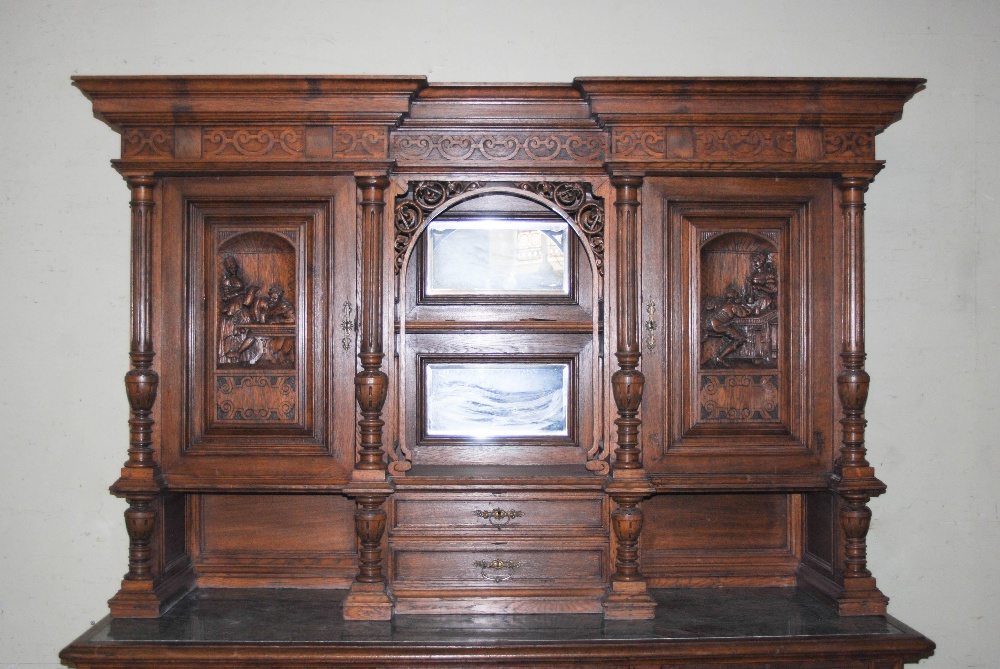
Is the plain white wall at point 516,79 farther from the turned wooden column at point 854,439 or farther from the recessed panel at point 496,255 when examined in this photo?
the recessed panel at point 496,255

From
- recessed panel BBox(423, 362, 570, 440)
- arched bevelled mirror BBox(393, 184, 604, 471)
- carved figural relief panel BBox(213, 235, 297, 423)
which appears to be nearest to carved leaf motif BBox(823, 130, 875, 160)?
arched bevelled mirror BBox(393, 184, 604, 471)

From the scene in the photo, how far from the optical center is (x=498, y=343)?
298 centimetres

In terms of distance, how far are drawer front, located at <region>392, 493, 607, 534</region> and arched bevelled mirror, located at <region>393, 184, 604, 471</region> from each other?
0.19m

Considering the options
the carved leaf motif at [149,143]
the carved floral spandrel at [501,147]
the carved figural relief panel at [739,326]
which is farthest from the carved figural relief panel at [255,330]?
the carved figural relief panel at [739,326]

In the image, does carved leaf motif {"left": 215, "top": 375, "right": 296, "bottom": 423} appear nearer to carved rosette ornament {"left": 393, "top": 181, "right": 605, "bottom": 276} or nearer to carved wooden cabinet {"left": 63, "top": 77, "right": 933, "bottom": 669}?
carved wooden cabinet {"left": 63, "top": 77, "right": 933, "bottom": 669}

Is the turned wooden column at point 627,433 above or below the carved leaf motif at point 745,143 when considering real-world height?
below

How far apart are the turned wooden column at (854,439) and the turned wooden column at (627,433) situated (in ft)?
2.12

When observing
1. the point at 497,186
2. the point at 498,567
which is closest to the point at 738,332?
the point at 497,186

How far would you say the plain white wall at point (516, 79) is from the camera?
305 centimetres

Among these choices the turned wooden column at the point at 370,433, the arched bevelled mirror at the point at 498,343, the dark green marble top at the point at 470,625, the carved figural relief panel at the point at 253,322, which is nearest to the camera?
the dark green marble top at the point at 470,625

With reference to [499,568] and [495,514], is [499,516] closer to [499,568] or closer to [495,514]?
[495,514]

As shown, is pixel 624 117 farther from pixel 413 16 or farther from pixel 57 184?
pixel 57 184

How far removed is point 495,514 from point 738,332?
1.03m

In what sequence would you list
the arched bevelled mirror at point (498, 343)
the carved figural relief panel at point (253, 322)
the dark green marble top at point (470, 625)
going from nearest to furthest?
the dark green marble top at point (470, 625) → the carved figural relief panel at point (253, 322) → the arched bevelled mirror at point (498, 343)
